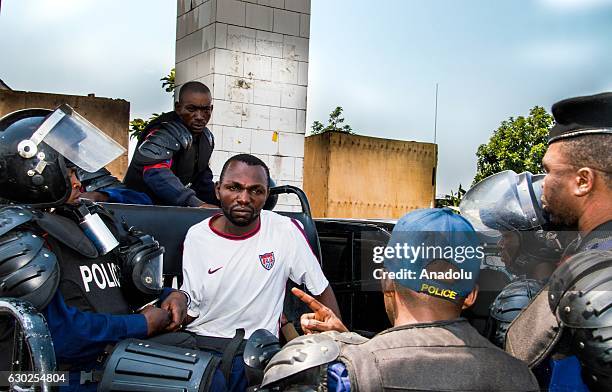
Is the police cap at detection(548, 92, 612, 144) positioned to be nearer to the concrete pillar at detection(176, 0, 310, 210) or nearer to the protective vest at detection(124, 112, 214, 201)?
the protective vest at detection(124, 112, 214, 201)

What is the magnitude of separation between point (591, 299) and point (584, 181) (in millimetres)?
474

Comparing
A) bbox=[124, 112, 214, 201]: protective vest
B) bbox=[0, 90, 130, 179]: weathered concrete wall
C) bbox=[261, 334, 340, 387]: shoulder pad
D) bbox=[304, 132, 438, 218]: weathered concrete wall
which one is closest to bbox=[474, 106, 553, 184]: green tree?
bbox=[304, 132, 438, 218]: weathered concrete wall

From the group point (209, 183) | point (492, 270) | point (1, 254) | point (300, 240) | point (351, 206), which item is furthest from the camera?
point (351, 206)

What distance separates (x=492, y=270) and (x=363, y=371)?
2.73 metres

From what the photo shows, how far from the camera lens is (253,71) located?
22.2 feet

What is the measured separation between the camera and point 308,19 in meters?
7.14

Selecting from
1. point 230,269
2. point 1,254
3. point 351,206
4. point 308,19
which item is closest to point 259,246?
point 230,269

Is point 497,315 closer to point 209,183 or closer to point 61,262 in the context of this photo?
point 61,262

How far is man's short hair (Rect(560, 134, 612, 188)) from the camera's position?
6.88ft

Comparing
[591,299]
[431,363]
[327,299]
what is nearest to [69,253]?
[327,299]

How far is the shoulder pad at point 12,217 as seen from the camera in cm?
231

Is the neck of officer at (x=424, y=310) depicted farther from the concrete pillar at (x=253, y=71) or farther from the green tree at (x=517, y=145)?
the green tree at (x=517, y=145)

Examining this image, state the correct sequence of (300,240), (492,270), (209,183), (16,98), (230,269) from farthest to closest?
(16,98) → (209,183) → (492,270) → (300,240) → (230,269)

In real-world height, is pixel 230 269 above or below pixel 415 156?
below
